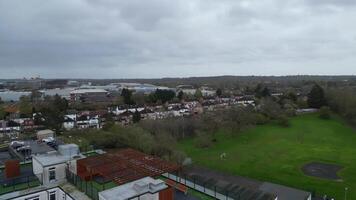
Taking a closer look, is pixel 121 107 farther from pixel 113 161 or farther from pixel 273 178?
pixel 113 161

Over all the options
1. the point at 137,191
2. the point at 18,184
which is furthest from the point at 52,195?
the point at 137,191

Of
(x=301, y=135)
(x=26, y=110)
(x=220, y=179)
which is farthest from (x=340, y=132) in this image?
(x=26, y=110)

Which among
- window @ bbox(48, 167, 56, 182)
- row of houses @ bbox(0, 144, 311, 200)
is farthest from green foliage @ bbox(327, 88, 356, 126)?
window @ bbox(48, 167, 56, 182)

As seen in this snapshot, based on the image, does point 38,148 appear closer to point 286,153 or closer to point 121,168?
point 121,168

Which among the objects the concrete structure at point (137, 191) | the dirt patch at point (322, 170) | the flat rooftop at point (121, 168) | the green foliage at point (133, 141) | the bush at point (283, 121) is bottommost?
the dirt patch at point (322, 170)

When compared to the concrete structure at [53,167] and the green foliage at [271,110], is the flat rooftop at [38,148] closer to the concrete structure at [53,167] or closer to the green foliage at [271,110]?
the concrete structure at [53,167]

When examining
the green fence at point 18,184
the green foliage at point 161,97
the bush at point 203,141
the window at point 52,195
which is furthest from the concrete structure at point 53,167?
the green foliage at point 161,97
